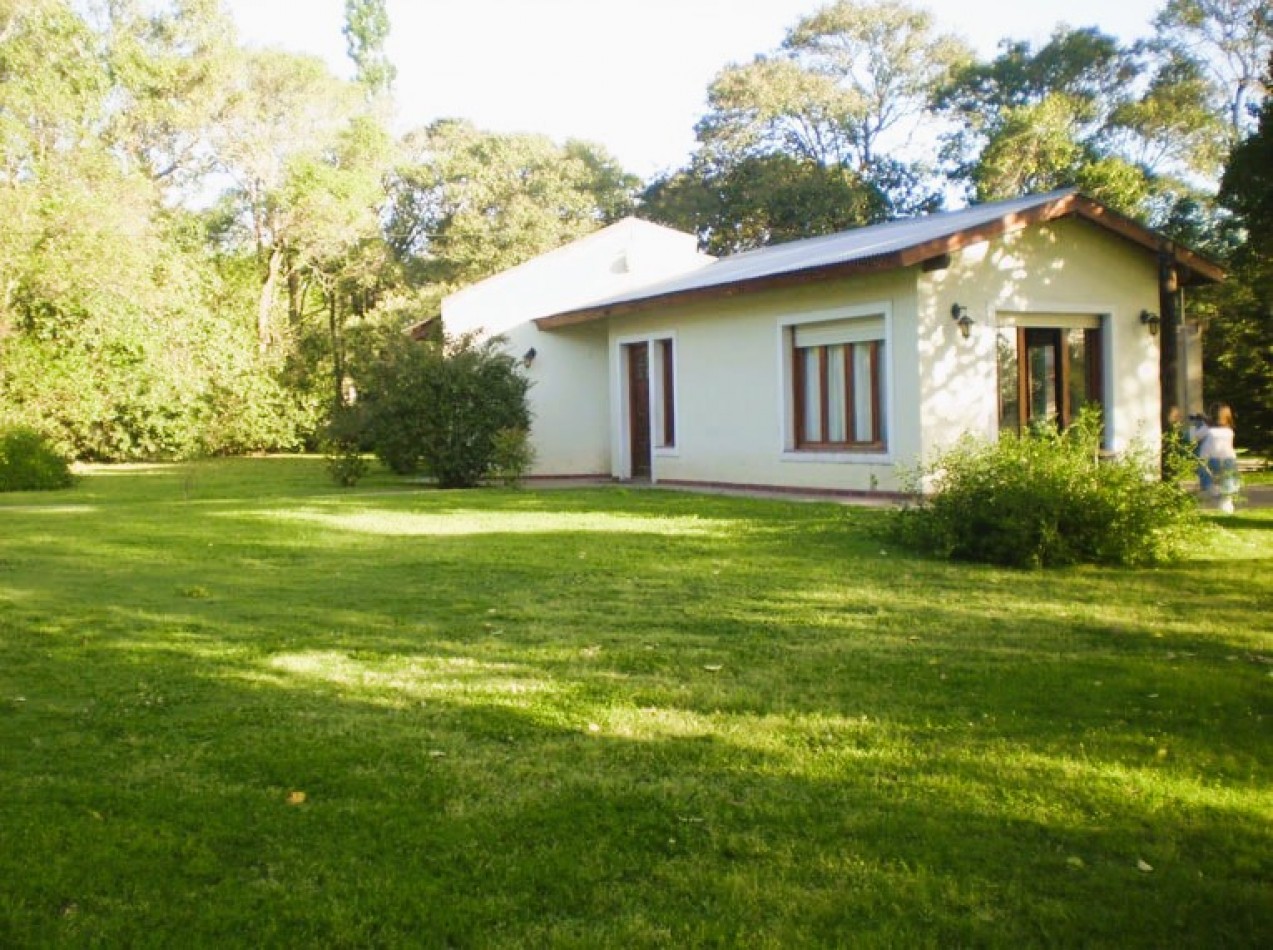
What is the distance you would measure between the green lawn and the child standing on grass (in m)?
4.64

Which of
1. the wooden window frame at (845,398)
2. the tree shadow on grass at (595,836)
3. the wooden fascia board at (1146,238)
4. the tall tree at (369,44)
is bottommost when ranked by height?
the tree shadow on grass at (595,836)

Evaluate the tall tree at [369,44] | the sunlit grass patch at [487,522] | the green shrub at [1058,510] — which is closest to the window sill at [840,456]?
the sunlit grass patch at [487,522]

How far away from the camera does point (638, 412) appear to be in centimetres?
2147

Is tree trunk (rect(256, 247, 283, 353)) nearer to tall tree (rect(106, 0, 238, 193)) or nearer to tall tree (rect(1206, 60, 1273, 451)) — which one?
tall tree (rect(106, 0, 238, 193))

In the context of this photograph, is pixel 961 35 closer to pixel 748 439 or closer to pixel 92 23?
pixel 92 23

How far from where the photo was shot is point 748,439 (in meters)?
18.0

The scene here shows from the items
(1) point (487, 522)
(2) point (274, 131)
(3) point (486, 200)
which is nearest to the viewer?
(1) point (487, 522)

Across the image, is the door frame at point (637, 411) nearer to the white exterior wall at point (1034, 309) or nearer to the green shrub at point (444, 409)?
the green shrub at point (444, 409)

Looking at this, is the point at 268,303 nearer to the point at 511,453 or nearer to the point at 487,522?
the point at 511,453

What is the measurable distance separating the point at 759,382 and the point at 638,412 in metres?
4.19

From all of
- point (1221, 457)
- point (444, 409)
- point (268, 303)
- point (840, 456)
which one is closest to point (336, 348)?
point (268, 303)

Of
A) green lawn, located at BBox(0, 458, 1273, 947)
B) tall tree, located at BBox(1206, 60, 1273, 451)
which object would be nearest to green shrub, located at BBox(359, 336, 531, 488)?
green lawn, located at BBox(0, 458, 1273, 947)

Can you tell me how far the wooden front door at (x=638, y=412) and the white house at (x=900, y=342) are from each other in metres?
0.72

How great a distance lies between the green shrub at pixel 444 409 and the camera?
19.3 m
